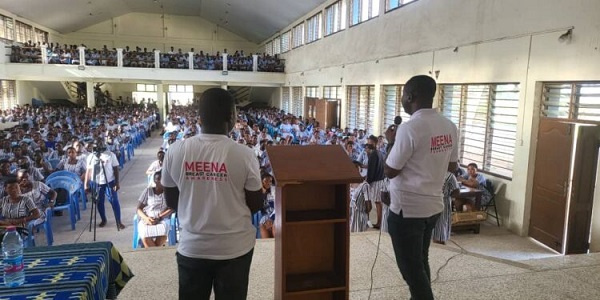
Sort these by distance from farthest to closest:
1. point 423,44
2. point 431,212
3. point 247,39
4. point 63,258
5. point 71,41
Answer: point 247,39 < point 71,41 < point 423,44 < point 431,212 < point 63,258

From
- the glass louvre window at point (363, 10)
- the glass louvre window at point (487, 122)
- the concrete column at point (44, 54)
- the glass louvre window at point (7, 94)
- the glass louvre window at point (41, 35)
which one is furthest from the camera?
the glass louvre window at point (41, 35)

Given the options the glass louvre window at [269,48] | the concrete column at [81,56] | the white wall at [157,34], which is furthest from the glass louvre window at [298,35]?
the white wall at [157,34]

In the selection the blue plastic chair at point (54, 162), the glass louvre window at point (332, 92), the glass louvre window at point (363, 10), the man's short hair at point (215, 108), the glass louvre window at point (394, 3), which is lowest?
the blue plastic chair at point (54, 162)

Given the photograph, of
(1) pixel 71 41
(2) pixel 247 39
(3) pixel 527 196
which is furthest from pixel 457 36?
(1) pixel 71 41

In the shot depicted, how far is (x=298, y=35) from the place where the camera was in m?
20.4

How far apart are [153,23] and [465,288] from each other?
30.3 metres

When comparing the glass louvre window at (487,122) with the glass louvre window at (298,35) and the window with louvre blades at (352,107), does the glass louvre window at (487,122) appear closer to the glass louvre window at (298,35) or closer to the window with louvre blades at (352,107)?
the window with louvre blades at (352,107)

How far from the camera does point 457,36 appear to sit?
7809mm

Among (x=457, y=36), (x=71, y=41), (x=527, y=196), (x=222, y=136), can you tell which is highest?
(x=71, y=41)

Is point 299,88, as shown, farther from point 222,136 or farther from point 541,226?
point 222,136

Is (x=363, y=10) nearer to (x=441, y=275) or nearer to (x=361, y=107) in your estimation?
→ (x=361, y=107)

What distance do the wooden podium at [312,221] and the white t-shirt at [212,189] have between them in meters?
0.32

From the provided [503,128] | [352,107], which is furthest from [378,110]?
[503,128]

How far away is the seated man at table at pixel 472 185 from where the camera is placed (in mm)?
6375
